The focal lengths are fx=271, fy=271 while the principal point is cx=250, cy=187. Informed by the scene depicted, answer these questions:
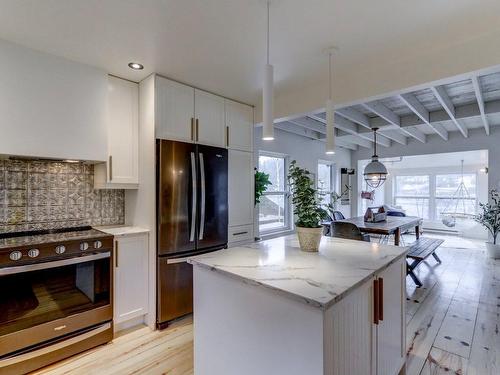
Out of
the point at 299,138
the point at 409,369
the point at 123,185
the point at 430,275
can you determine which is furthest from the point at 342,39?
the point at 430,275

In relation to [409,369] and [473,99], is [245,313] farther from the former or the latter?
[473,99]

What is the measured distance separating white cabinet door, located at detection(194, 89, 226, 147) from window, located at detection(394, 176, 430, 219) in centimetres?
840

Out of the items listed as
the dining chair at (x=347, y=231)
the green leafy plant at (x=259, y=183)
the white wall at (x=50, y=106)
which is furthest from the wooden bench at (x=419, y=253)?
the white wall at (x=50, y=106)

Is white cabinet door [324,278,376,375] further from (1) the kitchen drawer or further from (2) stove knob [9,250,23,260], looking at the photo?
(2) stove knob [9,250,23,260]

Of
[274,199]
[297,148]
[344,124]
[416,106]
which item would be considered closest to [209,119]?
[274,199]

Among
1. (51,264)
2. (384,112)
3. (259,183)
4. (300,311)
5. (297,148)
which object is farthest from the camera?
(297,148)

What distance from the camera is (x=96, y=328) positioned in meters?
2.30

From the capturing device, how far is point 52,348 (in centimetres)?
208

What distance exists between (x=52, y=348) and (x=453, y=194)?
10.3m

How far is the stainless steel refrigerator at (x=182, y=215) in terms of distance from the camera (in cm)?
264

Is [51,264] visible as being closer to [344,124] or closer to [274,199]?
[274,199]

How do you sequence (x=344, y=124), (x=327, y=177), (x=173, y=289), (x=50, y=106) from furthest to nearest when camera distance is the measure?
(x=327, y=177), (x=344, y=124), (x=173, y=289), (x=50, y=106)

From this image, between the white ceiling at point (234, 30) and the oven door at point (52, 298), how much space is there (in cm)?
170

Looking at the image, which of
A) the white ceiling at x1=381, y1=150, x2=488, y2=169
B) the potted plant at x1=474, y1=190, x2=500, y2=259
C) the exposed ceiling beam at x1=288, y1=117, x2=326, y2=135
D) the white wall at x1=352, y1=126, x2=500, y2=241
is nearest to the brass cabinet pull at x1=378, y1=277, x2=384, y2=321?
the exposed ceiling beam at x1=288, y1=117, x2=326, y2=135
